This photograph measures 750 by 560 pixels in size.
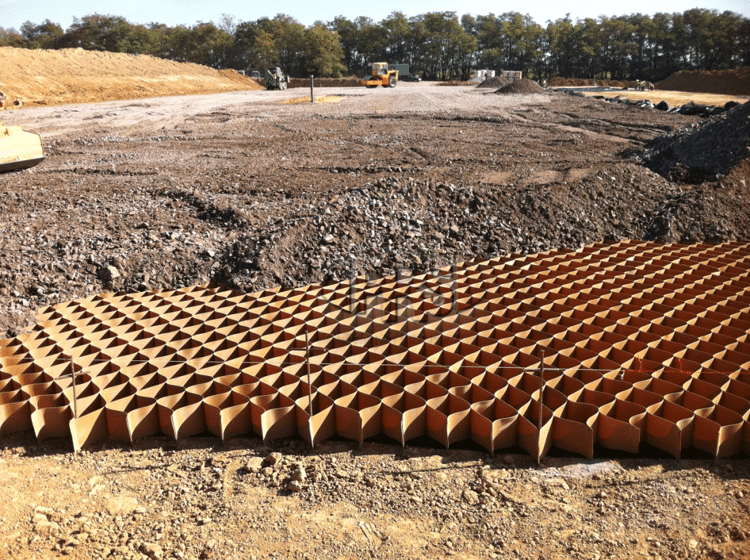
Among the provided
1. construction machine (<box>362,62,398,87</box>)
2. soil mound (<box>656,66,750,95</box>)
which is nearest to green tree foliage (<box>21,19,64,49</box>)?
construction machine (<box>362,62,398,87</box>)

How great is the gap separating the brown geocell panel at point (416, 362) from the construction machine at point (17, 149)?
7.24 metres

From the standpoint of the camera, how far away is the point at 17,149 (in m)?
11.5

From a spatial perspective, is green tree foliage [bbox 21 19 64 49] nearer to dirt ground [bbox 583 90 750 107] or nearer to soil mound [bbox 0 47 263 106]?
soil mound [bbox 0 47 263 106]

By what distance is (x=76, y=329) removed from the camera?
5445 millimetres

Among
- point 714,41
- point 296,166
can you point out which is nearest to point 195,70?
point 296,166

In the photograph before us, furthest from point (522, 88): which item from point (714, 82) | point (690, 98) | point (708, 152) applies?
point (708, 152)

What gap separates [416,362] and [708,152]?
341 inches

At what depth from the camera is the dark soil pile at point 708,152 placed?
9897 millimetres

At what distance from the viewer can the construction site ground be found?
3.23 meters

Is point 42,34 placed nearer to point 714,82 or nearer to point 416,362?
point 714,82

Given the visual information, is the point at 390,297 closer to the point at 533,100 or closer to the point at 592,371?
the point at 592,371

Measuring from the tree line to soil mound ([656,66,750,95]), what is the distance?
31.0 ft

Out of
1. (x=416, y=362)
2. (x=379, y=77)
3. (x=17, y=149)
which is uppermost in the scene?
(x=379, y=77)

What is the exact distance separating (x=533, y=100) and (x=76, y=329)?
27.6m
